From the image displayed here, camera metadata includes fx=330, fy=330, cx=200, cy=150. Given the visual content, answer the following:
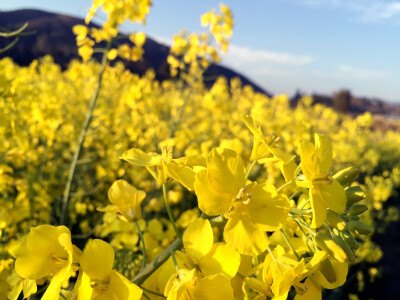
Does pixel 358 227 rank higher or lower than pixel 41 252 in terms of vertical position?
higher

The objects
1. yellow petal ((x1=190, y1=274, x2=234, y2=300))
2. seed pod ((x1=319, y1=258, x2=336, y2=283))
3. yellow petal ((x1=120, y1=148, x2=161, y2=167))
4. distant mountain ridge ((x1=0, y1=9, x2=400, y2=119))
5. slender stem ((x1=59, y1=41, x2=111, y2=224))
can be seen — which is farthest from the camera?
distant mountain ridge ((x1=0, y1=9, x2=400, y2=119))

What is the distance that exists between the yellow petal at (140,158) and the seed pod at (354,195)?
1.76ft

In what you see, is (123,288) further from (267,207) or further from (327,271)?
(327,271)

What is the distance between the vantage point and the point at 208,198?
2.54 feet

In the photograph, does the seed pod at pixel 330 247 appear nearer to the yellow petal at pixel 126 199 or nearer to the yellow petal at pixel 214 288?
the yellow petal at pixel 214 288

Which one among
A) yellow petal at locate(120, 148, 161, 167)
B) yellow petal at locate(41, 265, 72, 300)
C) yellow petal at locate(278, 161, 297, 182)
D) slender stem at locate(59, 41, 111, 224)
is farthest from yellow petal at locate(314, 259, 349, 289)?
slender stem at locate(59, 41, 111, 224)

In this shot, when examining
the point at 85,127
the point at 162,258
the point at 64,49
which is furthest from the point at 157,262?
the point at 64,49

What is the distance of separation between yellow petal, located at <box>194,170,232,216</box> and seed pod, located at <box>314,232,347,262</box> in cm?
27

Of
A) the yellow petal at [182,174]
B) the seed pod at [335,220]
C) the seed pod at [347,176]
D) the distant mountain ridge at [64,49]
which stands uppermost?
the seed pod at [347,176]

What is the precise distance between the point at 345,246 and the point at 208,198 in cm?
39

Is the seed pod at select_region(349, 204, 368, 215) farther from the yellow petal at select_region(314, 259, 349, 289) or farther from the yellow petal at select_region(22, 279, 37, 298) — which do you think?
the yellow petal at select_region(22, 279, 37, 298)

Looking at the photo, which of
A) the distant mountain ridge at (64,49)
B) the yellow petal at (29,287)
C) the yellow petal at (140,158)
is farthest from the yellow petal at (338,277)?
the distant mountain ridge at (64,49)

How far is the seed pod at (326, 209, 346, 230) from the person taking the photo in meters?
0.86

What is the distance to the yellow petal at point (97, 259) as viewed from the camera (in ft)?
2.55
